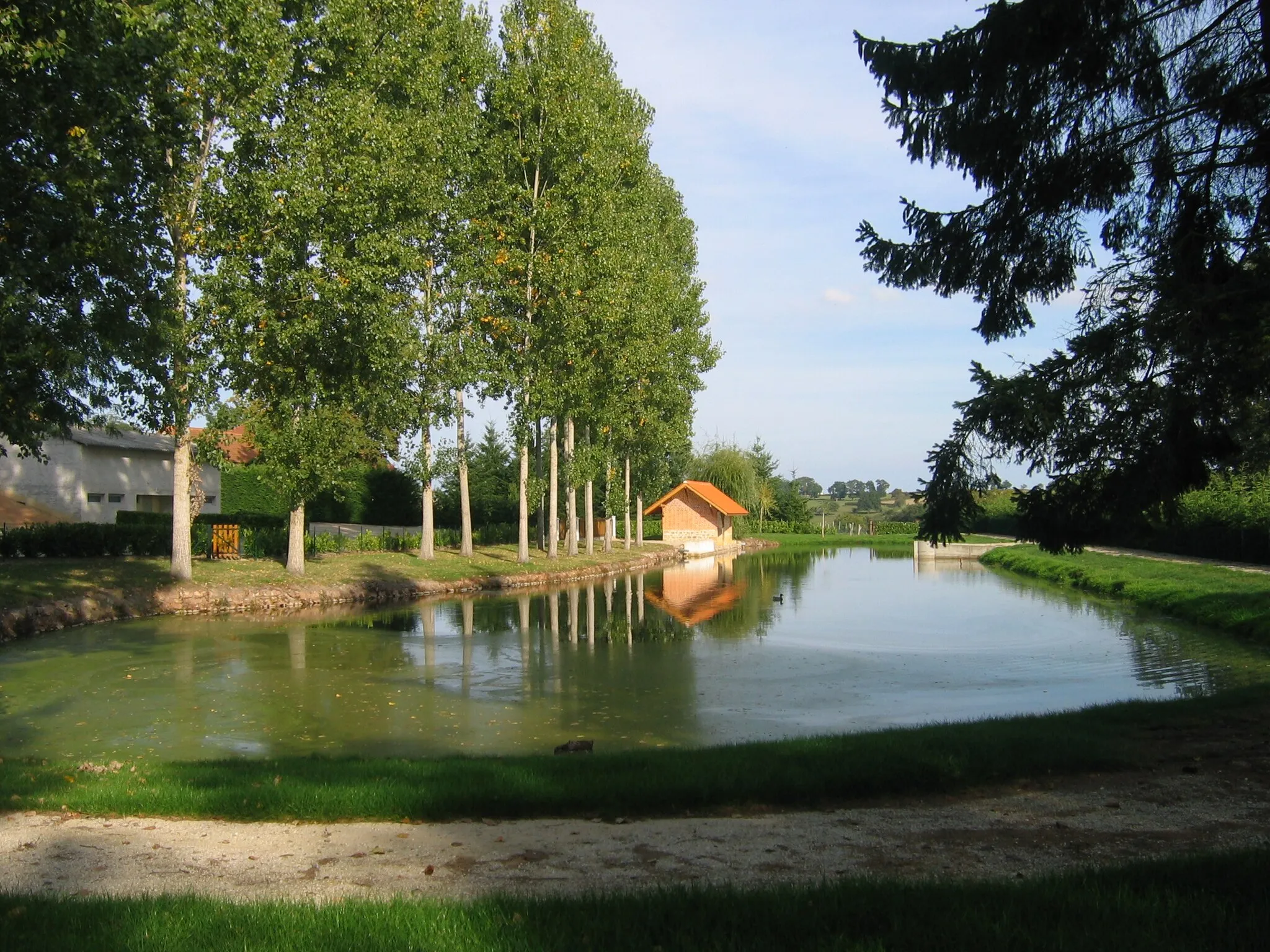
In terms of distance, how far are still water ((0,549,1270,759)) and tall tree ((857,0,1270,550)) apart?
189 inches

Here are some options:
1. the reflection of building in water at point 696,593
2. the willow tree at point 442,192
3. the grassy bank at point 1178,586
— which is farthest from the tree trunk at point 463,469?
the grassy bank at point 1178,586

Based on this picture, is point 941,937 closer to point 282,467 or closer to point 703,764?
point 703,764

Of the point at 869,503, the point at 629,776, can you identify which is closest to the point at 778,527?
the point at 629,776

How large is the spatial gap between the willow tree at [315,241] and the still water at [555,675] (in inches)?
229

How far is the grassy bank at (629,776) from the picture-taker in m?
7.27

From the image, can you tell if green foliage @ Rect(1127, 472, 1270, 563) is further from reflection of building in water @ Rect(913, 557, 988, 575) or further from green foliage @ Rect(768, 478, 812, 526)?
green foliage @ Rect(768, 478, 812, 526)

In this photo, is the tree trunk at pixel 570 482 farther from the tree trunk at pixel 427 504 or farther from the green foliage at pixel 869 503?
the green foliage at pixel 869 503

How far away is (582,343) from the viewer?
118 ft

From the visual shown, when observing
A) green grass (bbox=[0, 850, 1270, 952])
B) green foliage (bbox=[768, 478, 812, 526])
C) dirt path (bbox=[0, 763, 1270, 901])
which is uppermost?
green foliage (bbox=[768, 478, 812, 526])

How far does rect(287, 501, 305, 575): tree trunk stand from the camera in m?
27.8

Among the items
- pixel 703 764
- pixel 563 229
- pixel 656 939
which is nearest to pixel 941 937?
pixel 656 939

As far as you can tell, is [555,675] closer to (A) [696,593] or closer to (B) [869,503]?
(A) [696,593]

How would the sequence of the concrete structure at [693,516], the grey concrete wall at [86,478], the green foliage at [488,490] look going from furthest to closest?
the concrete structure at [693,516], the green foliage at [488,490], the grey concrete wall at [86,478]

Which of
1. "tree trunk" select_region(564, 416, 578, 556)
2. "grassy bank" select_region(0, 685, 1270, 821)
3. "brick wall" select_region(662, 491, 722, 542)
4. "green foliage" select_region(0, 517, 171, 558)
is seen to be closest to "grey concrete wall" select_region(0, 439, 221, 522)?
"green foliage" select_region(0, 517, 171, 558)
